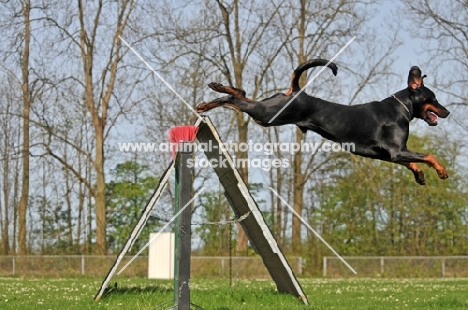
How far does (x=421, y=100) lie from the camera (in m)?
6.77

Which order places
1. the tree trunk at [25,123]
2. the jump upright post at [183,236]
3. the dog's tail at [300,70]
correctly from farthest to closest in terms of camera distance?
the tree trunk at [25,123] < the jump upright post at [183,236] < the dog's tail at [300,70]

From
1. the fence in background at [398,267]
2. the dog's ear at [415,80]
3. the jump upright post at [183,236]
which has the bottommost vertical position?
the fence in background at [398,267]

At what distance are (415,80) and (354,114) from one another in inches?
28.6

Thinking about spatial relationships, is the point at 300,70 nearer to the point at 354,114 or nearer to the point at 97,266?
the point at 354,114

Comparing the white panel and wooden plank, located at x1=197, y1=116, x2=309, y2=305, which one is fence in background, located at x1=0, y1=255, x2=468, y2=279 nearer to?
the white panel

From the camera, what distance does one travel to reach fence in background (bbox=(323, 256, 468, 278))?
94.6 feet

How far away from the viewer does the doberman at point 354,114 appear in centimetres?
642

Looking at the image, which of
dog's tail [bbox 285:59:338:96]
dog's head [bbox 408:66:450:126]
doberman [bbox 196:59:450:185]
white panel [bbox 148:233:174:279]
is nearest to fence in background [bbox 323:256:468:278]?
white panel [bbox 148:233:174:279]

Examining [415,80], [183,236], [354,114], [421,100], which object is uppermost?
[415,80]

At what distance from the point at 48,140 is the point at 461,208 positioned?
69.2ft

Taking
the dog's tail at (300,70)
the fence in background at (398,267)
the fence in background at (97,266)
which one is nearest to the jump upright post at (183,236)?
the dog's tail at (300,70)

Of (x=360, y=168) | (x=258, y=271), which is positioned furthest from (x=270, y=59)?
(x=258, y=271)

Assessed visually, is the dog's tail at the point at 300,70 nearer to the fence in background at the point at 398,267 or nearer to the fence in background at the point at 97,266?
the fence in background at the point at 97,266

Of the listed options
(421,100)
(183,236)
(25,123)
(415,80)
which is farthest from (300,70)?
(25,123)
